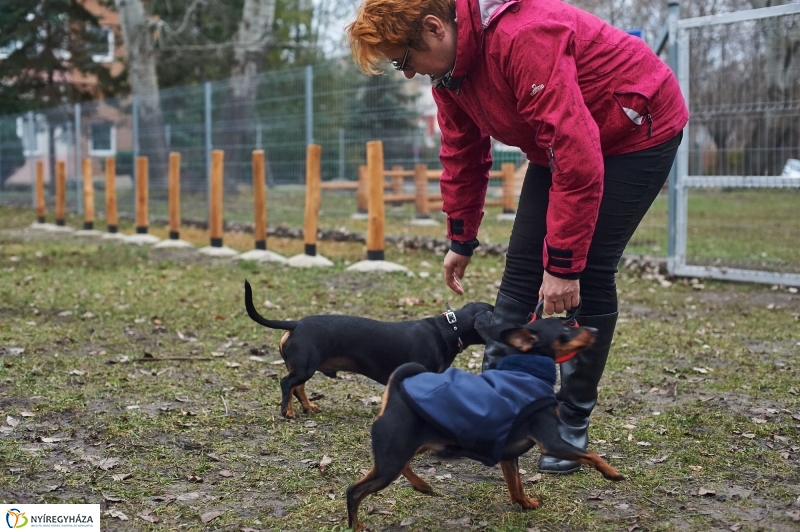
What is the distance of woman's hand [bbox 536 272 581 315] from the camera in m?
2.85

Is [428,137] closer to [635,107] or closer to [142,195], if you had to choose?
[142,195]

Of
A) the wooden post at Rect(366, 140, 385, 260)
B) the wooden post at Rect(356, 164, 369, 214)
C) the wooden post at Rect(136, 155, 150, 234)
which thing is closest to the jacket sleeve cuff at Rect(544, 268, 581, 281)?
the wooden post at Rect(366, 140, 385, 260)

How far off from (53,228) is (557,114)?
47.0 feet

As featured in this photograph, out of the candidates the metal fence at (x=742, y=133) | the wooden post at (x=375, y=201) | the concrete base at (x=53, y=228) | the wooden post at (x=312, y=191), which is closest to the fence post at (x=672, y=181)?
the metal fence at (x=742, y=133)

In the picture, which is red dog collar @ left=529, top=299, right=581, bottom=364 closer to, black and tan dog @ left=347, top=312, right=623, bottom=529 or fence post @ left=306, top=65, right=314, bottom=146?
black and tan dog @ left=347, top=312, right=623, bottom=529

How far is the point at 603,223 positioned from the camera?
3.05 m

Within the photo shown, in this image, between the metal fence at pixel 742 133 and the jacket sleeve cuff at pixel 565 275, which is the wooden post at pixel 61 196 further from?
the jacket sleeve cuff at pixel 565 275

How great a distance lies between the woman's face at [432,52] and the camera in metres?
2.81

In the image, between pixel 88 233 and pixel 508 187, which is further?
pixel 88 233

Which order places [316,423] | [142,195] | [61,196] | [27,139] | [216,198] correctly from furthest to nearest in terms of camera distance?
1. [27,139]
2. [61,196]
3. [142,195]
4. [216,198]
5. [316,423]

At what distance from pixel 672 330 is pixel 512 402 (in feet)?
12.6

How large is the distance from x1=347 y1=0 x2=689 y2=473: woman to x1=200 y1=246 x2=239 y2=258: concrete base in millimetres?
7431

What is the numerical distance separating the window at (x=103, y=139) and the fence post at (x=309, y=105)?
22.1 feet

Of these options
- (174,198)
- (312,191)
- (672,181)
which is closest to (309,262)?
(312,191)
